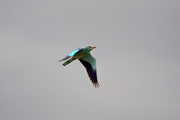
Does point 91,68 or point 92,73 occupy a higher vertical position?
point 91,68

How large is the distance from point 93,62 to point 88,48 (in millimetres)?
1862

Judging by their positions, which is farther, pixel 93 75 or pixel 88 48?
pixel 93 75

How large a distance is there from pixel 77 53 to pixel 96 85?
3190mm

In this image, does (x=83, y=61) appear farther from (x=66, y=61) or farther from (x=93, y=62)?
(x=66, y=61)

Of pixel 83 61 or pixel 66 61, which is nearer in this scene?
pixel 66 61

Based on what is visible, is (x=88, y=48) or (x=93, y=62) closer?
(x=88, y=48)

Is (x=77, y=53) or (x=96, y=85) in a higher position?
(x=77, y=53)

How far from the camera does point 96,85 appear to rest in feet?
78.5

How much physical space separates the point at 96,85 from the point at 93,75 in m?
0.81

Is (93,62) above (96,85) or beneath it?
above

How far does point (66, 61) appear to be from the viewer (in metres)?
22.0

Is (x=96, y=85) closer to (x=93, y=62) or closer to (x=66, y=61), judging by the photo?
(x=93, y=62)

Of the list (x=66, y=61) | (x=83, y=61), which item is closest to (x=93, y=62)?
(x=83, y=61)

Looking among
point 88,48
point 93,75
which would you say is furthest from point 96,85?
point 88,48
